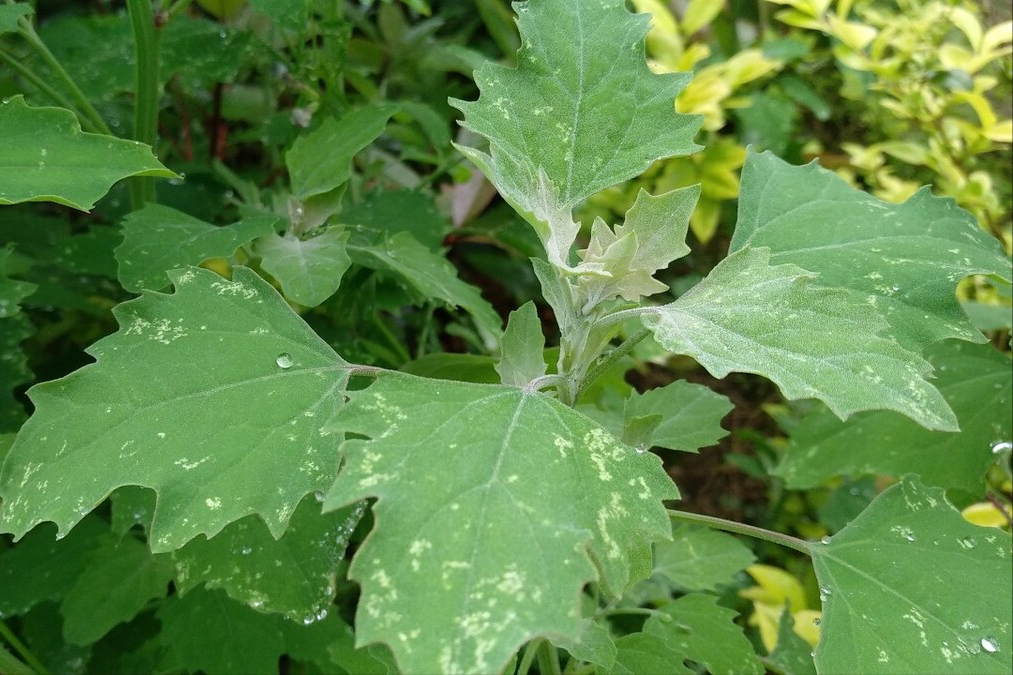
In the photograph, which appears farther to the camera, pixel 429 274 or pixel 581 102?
pixel 429 274

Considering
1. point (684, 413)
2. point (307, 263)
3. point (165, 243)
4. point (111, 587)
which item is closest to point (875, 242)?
point (684, 413)

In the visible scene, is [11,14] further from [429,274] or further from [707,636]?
[707,636]

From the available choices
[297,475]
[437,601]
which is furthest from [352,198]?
[437,601]

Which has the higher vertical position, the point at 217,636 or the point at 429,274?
the point at 429,274

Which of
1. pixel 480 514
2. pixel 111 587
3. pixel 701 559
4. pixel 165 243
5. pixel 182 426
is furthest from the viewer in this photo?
pixel 701 559

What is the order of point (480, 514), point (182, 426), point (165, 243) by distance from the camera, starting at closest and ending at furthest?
point (480, 514) → point (182, 426) → point (165, 243)

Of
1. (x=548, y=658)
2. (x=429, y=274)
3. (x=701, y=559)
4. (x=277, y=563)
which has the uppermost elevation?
(x=429, y=274)

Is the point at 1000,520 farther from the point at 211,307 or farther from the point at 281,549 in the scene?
the point at 211,307

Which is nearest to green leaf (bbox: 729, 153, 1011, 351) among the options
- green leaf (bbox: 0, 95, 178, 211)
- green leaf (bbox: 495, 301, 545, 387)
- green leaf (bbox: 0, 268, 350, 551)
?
green leaf (bbox: 495, 301, 545, 387)
